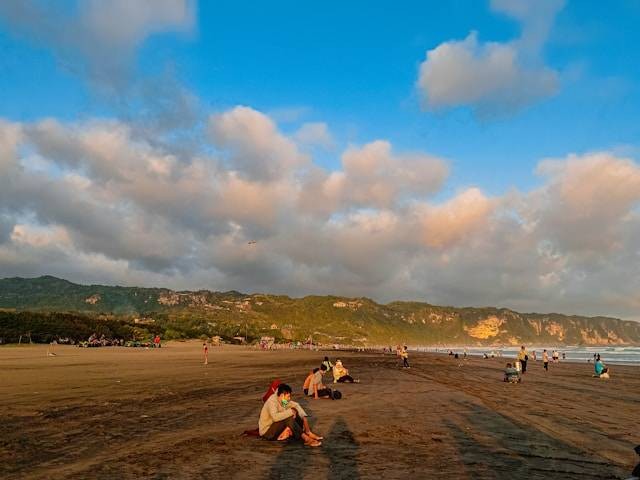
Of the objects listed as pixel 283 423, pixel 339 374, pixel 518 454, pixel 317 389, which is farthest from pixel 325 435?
pixel 339 374

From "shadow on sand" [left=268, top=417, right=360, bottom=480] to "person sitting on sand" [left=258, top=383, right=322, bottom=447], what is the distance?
0.82 feet

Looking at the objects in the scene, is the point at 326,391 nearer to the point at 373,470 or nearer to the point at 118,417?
the point at 118,417

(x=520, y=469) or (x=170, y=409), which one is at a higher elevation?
(x=520, y=469)

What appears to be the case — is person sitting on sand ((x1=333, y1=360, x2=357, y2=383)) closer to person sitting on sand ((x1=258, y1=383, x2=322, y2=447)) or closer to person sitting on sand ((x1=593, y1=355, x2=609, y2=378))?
person sitting on sand ((x1=258, y1=383, x2=322, y2=447))

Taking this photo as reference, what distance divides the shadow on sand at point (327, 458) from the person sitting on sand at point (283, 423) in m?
0.25

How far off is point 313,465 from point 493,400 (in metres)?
13.9

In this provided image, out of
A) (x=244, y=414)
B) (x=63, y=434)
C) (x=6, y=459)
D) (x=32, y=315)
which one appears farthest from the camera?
(x=32, y=315)

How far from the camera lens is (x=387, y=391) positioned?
22484mm

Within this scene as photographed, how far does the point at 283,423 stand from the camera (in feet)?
36.0

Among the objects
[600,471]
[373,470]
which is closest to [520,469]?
[600,471]

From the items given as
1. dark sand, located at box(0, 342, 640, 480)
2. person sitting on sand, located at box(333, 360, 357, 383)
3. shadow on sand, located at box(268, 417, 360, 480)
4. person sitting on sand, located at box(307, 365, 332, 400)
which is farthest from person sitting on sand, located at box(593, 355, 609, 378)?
shadow on sand, located at box(268, 417, 360, 480)

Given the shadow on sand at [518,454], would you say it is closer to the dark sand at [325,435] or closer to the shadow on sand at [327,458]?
the dark sand at [325,435]

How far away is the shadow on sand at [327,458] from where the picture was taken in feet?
26.6

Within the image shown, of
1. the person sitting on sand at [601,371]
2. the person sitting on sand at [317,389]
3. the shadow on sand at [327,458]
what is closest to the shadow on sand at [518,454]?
the shadow on sand at [327,458]
